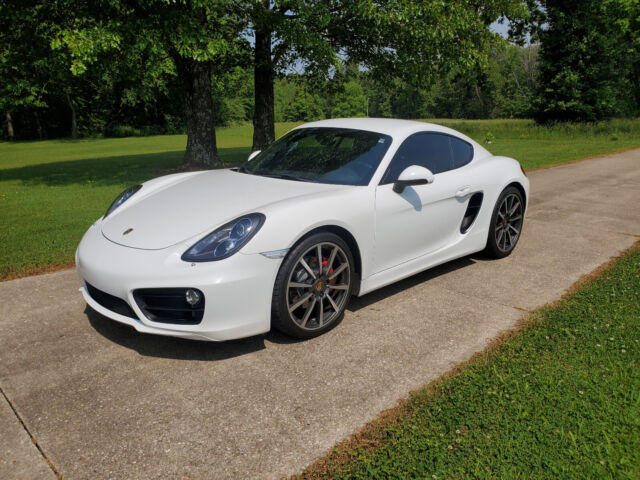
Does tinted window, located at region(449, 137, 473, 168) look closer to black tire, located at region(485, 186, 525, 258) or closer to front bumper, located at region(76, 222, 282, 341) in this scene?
black tire, located at region(485, 186, 525, 258)

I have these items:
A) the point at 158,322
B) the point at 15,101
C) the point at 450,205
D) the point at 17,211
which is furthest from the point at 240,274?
the point at 15,101

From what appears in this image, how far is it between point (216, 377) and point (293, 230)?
1.05 metres

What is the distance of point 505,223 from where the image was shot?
532cm

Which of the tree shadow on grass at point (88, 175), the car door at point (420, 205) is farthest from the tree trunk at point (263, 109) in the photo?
the car door at point (420, 205)

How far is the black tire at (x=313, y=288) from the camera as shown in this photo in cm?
327

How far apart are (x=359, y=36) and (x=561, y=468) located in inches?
541

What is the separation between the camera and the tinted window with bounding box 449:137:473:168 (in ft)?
15.7

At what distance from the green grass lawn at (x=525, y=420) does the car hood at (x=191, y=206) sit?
1.66 metres

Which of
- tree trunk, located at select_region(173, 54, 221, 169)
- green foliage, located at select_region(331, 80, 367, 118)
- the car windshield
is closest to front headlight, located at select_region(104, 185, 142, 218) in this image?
the car windshield

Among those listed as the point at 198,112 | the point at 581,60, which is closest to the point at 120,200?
the point at 198,112

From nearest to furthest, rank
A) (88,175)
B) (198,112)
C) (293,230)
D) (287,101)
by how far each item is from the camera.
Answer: (293,230), (198,112), (88,175), (287,101)

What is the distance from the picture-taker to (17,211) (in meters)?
8.43

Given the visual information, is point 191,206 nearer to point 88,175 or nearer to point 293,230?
point 293,230

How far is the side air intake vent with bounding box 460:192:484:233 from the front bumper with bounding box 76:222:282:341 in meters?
2.29
